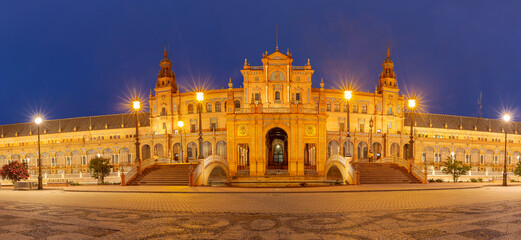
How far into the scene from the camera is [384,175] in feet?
97.7

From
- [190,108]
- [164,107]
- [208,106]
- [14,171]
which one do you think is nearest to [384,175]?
[14,171]

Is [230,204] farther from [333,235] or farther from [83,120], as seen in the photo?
[83,120]

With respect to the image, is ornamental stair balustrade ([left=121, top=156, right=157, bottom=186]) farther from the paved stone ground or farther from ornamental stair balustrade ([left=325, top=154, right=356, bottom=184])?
ornamental stair balustrade ([left=325, top=154, right=356, bottom=184])

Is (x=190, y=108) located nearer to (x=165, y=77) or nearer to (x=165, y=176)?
(x=165, y=77)

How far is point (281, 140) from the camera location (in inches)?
2238

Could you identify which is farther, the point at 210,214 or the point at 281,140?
the point at 281,140

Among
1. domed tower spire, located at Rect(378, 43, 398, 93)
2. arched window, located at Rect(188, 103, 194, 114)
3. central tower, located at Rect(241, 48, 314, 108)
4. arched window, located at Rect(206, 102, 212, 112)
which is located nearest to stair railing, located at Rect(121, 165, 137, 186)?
central tower, located at Rect(241, 48, 314, 108)

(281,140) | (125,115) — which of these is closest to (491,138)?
(281,140)

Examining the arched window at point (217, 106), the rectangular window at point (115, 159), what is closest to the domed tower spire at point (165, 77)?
the arched window at point (217, 106)

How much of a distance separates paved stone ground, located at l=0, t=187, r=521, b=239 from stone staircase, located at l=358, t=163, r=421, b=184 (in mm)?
13734

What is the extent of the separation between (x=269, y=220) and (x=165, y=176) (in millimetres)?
20191

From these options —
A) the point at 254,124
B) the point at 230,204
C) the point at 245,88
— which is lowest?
the point at 230,204

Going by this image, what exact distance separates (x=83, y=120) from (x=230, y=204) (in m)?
83.0

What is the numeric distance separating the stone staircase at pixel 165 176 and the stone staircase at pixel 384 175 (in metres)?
14.2
